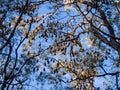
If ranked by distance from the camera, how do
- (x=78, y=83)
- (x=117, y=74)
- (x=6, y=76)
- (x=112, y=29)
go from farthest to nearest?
1. (x=112, y=29)
2. (x=78, y=83)
3. (x=117, y=74)
4. (x=6, y=76)

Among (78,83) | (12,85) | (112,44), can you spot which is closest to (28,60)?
(12,85)

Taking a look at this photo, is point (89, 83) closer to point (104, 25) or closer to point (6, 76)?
point (104, 25)

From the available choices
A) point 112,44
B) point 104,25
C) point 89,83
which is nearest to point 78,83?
point 89,83

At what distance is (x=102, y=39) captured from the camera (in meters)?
16.6

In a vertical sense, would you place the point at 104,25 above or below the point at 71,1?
below

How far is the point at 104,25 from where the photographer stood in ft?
57.3

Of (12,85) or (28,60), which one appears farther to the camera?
(28,60)

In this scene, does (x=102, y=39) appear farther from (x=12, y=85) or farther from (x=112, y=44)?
(x=12, y=85)

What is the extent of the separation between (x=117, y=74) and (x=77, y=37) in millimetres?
3687

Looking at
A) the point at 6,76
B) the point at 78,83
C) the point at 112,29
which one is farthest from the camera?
the point at 112,29

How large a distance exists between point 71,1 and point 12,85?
5076mm

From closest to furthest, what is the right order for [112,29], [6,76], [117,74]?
1. [6,76]
2. [117,74]
3. [112,29]

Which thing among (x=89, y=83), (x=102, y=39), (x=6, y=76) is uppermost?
(x=6, y=76)

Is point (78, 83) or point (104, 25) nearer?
point (78, 83)
